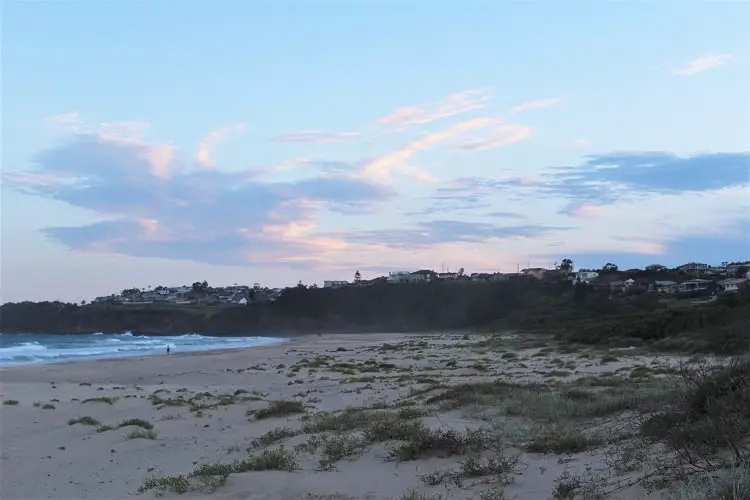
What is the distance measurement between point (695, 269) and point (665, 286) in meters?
29.0

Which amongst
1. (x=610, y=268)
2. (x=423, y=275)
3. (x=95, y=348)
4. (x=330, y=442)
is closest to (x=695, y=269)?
(x=610, y=268)

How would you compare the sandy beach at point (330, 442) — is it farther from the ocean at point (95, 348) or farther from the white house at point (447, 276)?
the white house at point (447, 276)

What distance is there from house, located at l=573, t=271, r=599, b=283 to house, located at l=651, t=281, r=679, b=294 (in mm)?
16962

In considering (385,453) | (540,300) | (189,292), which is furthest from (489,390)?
(189,292)

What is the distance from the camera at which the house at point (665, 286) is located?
255 ft

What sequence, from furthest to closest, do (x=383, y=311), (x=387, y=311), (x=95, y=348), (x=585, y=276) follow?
(x=585, y=276) → (x=383, y=311) → (x=387, y=311) → (x=95, y=348)

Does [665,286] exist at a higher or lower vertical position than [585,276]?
lower

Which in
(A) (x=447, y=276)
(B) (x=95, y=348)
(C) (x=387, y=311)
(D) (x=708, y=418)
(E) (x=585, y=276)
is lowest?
(B) (x=95, y=348)

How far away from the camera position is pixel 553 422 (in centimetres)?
981

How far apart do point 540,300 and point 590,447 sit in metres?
79.2

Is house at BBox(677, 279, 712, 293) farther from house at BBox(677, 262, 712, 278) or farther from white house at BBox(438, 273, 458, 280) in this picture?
white house at BBox(438, 273, 458, 280)

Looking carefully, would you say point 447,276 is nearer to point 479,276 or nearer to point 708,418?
point 479,276

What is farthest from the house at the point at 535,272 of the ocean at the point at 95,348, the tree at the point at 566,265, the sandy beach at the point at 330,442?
the sandy beach at the point at 330,442

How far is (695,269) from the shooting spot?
107 meters
